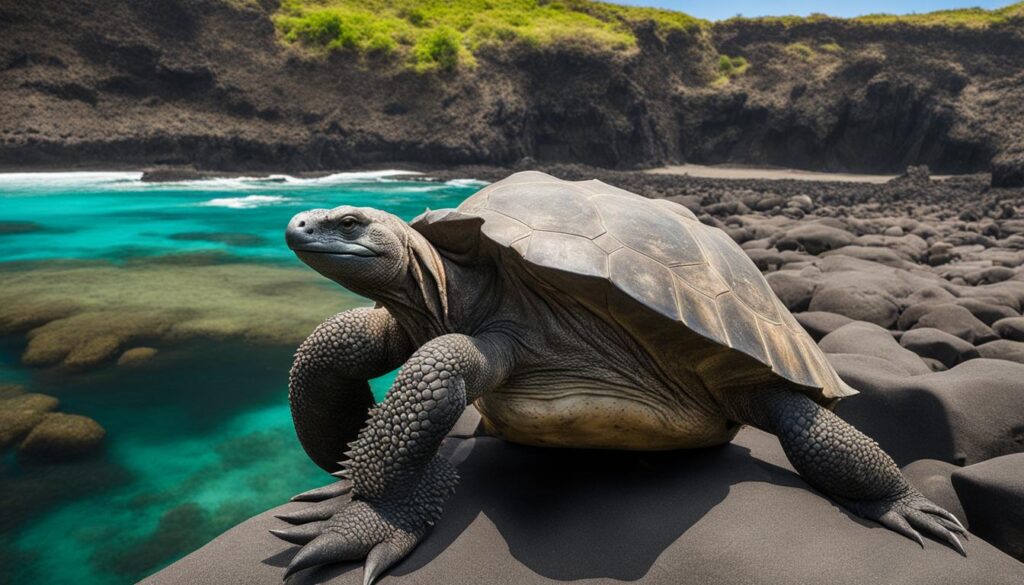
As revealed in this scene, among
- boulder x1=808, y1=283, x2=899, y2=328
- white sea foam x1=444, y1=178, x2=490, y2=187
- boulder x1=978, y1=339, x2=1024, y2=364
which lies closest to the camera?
boulder x1=978, y1=339, x2=1024, y2=364

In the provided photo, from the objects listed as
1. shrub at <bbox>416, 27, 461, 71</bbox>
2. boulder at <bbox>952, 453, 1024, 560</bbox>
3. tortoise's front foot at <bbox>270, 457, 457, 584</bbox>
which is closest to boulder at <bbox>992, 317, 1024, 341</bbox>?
boulder at <bbox>952, 453, 1024, 560</bbox>

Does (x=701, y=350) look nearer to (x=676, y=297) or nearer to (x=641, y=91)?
(x=676, y=297)

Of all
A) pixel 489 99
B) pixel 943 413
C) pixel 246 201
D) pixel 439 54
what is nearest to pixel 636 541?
pixel 943 413

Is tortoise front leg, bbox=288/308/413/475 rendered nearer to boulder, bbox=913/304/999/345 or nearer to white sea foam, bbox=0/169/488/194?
boulder, bbox=913/304/999/345

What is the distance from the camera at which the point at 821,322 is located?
→ 14.2ft

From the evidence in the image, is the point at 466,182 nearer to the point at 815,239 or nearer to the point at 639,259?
the point at 815,239

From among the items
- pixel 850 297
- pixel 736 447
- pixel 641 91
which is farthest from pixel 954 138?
pixel 736 447

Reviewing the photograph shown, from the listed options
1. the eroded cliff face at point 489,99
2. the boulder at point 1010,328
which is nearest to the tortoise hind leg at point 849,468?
the boulder at point 1010,328

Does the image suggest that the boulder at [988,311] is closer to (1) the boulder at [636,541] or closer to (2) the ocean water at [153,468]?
(1) the boulder at [636,541]

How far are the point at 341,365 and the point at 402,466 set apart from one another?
2.16 ft

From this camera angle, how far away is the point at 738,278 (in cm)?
231

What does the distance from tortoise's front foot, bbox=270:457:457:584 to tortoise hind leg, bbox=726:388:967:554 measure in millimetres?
1161

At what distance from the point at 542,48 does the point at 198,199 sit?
2439 cm

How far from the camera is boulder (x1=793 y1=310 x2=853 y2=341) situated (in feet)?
13.9
